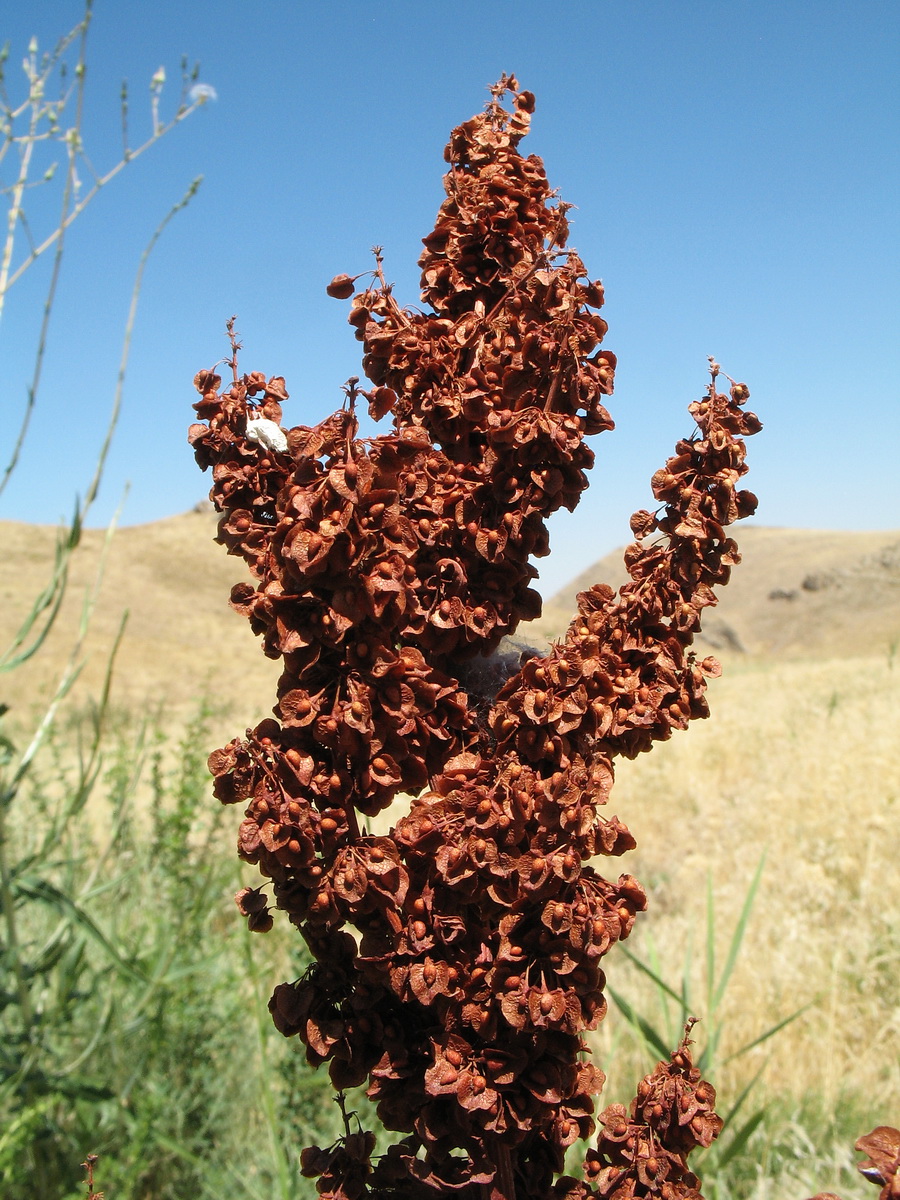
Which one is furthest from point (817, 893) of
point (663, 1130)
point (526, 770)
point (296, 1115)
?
point (526, 770)

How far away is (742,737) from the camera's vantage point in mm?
10562

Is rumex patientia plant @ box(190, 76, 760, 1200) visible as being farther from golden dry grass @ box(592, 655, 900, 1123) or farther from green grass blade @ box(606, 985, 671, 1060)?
golden dry grass @ box(592, 655, 900, 1123)

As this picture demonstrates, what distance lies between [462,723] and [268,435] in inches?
20.8

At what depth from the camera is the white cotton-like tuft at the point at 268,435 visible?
51.9 inches

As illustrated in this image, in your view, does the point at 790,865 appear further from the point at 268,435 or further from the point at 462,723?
the point at 268,435

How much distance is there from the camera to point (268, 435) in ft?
4.32

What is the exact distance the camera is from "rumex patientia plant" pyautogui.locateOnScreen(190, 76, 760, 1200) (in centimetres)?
118

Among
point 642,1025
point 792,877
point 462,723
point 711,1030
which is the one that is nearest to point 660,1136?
point 462,723

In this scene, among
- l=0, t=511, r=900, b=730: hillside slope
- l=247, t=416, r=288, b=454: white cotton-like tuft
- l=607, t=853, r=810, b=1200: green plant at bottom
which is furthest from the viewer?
l=0, t=511, r=900, b=730: hillside slope

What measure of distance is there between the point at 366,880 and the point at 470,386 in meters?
0.76

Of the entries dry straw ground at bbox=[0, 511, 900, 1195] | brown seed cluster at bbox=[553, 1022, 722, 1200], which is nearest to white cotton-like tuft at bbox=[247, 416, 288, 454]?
brown seed cluster at bbox=[553, 1022, 722, 1200]

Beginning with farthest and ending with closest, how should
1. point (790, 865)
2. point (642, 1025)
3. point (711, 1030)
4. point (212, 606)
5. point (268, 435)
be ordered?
point (212, 606) → point (790, 865) → point (711, 1030) → point (642, 1025) → point (268, 435)

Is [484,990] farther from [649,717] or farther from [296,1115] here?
[296,1115]

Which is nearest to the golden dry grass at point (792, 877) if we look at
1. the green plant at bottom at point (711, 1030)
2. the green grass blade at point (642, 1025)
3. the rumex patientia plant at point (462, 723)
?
the green plant at bottom at point (711, 1030)
